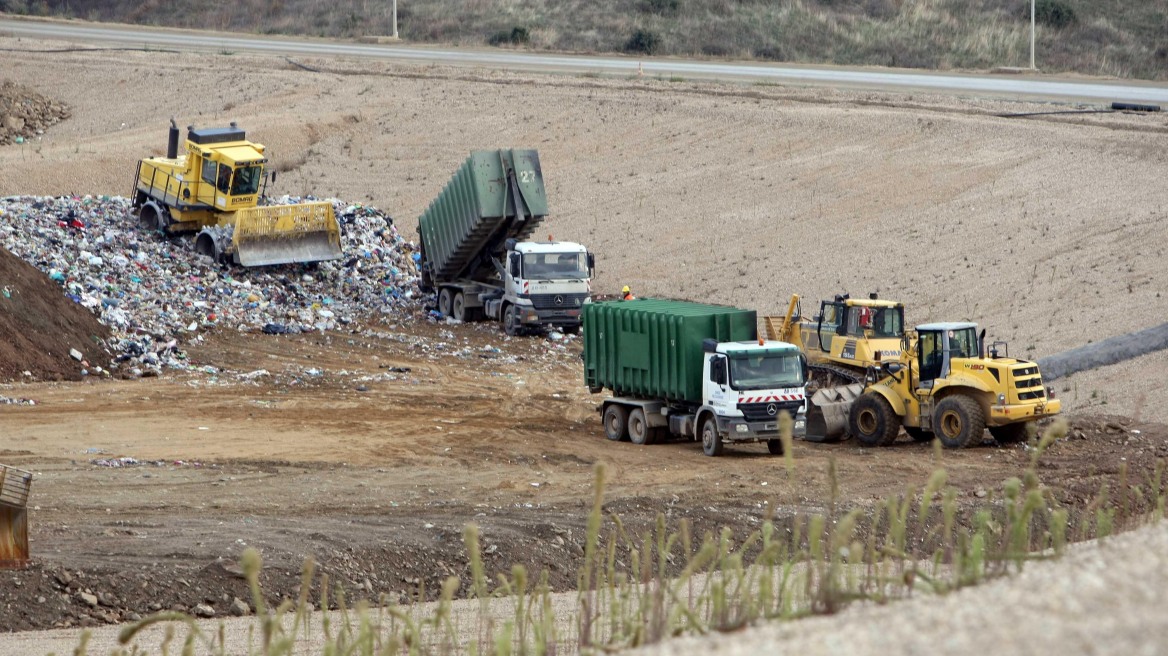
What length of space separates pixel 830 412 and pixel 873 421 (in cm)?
71

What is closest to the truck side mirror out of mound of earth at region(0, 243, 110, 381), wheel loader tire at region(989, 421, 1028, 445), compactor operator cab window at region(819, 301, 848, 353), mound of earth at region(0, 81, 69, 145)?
compactor operator cab window at region(819, 301, 848, 353)

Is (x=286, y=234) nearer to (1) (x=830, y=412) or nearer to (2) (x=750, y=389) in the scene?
(1) (x=830, y=412)

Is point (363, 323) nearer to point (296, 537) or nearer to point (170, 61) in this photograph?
point (296, 537)

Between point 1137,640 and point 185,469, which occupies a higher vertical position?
point 1137,640

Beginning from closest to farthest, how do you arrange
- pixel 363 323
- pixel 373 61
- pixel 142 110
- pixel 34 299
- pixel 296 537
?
pixel 296 537
pixel 34 299
pixel 363 323
pixel 142 110
pixel 373 61

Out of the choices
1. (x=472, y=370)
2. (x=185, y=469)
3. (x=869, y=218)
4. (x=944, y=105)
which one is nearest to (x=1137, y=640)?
(x=185, y=469)

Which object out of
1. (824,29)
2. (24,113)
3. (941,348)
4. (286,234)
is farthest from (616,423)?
(824,29)

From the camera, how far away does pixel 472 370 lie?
2605cm

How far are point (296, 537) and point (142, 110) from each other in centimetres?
3638

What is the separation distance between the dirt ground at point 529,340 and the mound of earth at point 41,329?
103 cm

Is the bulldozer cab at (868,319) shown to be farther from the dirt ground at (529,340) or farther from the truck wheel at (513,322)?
the truck wheel at (513,322)

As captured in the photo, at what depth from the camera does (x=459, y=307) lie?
101 feet

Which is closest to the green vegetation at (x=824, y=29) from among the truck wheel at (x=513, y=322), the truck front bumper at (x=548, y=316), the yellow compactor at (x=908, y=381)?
the truck front bumper at (x=548, y=316)

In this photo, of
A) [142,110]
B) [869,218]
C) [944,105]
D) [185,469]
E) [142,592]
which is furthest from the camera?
[142,110]
